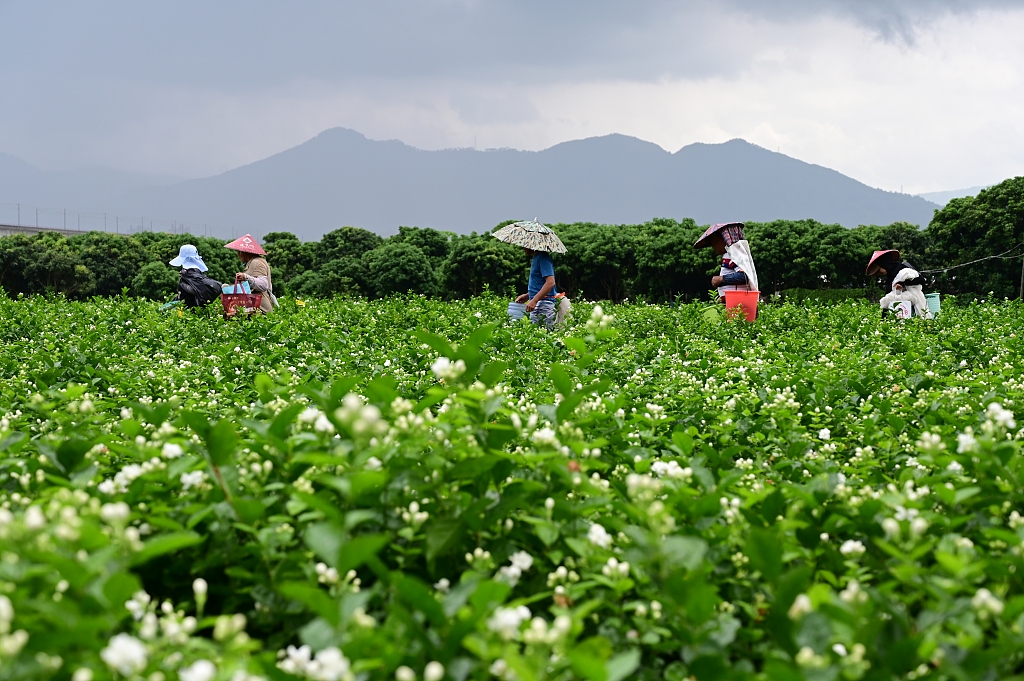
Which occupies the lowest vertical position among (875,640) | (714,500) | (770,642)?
(770,642)

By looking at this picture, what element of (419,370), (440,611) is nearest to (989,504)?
(440,611)

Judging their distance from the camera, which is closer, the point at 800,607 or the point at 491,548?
the point at 800,607

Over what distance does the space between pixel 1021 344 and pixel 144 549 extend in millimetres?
7593

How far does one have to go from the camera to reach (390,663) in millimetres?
1336

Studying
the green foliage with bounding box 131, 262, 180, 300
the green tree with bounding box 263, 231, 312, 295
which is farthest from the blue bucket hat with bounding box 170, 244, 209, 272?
the green tree with bounding box 263, 231, 312, 295

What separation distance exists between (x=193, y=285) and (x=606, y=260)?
1401cm

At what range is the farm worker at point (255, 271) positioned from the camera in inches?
455

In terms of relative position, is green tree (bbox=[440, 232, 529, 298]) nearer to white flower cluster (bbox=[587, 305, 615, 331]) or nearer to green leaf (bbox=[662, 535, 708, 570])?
white flower cluster (bbox=[587, 305, 615, 331])

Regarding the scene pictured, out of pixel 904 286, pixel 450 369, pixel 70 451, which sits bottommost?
pixel 70 451

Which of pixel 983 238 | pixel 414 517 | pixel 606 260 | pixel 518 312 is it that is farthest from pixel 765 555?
pixel 983 238

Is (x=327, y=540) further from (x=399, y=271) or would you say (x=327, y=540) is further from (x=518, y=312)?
(x=399, y=271)

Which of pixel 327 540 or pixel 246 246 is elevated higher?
pixel 246 246

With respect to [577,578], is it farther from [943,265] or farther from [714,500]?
[943,265]

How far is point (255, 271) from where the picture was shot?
11.8 m
